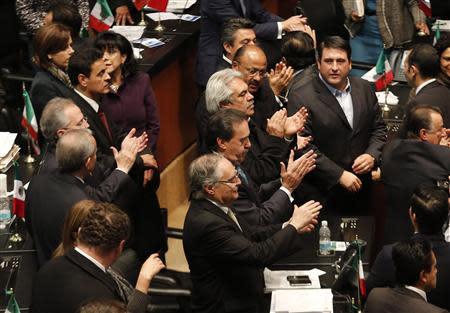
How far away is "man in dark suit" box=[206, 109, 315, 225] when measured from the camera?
5488mm

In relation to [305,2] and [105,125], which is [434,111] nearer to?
[105,125]

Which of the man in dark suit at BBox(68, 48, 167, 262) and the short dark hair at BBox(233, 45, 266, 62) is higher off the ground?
the short dark hair at BBox(233, 45, 266, 62)

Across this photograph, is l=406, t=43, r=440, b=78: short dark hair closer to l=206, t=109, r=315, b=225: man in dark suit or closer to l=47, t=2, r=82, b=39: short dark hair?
l=206, t=109, r=315, b=225: man in dark suit

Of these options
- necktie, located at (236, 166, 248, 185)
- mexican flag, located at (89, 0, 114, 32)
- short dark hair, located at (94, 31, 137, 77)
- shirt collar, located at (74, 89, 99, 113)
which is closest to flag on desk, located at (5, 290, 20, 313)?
necktie, located at (236, 166, 248, 185)

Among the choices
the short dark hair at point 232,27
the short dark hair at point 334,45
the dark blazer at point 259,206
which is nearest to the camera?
the dark blazer at point 259,206

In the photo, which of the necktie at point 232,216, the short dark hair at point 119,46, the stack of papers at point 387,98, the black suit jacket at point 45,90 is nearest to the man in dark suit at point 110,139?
the black suit jacket at point 45,90

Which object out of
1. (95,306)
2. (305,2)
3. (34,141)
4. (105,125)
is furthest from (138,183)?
(305,2)

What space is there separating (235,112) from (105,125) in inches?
36.1

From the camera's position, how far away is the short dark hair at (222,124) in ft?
18.1

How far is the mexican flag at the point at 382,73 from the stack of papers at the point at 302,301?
279cm

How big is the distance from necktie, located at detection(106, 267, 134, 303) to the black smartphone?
3.22ft

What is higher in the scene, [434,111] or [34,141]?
[434,111]

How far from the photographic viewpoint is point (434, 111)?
5.94 m

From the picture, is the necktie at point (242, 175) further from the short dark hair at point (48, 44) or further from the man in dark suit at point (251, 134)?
the short dark hair at point (48, 44)
